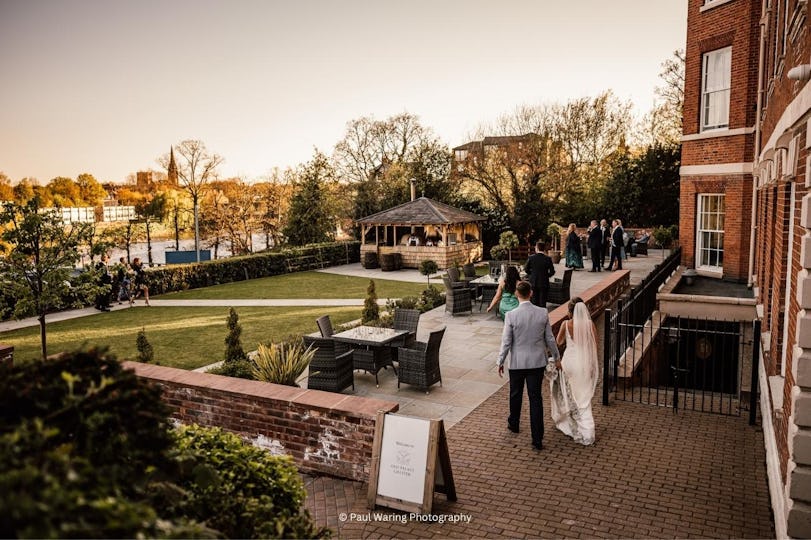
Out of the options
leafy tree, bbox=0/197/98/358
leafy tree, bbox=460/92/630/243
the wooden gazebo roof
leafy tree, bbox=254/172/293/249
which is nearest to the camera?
leafy tree, bbox=0/197/98/358

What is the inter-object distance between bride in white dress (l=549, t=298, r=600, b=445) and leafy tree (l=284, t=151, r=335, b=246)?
32.5m

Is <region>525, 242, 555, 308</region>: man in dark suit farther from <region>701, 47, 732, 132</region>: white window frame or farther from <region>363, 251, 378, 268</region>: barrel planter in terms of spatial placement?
<region>363, 251, 378, 268</region>: barrel planter

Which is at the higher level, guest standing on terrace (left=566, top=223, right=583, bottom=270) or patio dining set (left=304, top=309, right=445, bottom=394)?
guest standing on terrace (left=566, top=223, right=583, bottom=270)

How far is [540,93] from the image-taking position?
38531 millimetres

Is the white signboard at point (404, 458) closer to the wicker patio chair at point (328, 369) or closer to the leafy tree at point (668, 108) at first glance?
the wicker patio chair at point (328, 369)

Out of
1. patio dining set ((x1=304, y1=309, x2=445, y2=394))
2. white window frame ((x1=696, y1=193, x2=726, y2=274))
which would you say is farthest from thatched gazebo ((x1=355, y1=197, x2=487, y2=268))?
patio dining set ((x1=304, y1=309, x2=445, y2=394))

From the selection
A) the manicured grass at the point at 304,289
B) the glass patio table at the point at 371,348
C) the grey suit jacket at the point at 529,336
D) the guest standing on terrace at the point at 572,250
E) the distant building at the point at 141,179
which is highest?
the distant building at the point at 141,179

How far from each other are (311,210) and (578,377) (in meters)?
33.0

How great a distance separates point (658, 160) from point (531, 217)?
7.78 m

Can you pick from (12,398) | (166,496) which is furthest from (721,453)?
(12,398)

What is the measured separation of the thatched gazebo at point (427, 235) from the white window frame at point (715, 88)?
1598cm

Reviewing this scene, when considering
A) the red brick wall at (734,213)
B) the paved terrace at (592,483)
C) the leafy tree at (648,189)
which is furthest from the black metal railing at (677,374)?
the leafy tree at (648,189)

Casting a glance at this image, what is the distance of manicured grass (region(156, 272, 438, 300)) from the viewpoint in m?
23.1

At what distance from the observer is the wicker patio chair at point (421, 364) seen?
9.36 m
